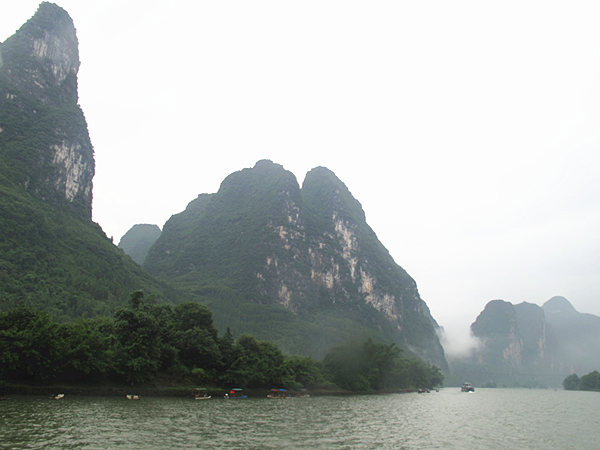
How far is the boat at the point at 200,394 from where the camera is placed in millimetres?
52237

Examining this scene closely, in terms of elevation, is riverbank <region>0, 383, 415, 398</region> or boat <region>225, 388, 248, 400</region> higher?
riverbank <region>0, 383, 415, 398</region>

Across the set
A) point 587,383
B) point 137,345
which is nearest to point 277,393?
point 137,345

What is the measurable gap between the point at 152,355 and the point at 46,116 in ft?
379

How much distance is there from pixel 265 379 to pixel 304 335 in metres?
79.3

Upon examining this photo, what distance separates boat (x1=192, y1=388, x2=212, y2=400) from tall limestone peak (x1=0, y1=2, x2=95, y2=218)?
9110 cm

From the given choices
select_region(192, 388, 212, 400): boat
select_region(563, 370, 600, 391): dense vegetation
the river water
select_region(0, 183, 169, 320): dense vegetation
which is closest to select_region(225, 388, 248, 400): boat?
select_region(192, 388, 212, 400): boat

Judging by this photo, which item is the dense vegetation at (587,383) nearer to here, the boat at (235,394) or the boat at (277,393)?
the boat at (277,393)

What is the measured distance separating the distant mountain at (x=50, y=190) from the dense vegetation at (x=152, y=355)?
23.8 m

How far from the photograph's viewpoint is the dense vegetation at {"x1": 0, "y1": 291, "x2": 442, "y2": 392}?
42.1 metres

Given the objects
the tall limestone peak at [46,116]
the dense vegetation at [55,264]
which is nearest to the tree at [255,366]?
the dense vegetation at [55,264]

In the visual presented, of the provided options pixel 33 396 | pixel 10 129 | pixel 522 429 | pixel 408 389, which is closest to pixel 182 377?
pixel 33 396

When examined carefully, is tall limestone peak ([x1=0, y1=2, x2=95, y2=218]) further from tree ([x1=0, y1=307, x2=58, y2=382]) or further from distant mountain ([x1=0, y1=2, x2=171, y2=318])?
tree ([x1=0, y1=307, x2=58, y2=382])

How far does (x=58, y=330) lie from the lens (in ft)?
152

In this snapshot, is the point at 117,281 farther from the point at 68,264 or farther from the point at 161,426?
the point at 161,426
